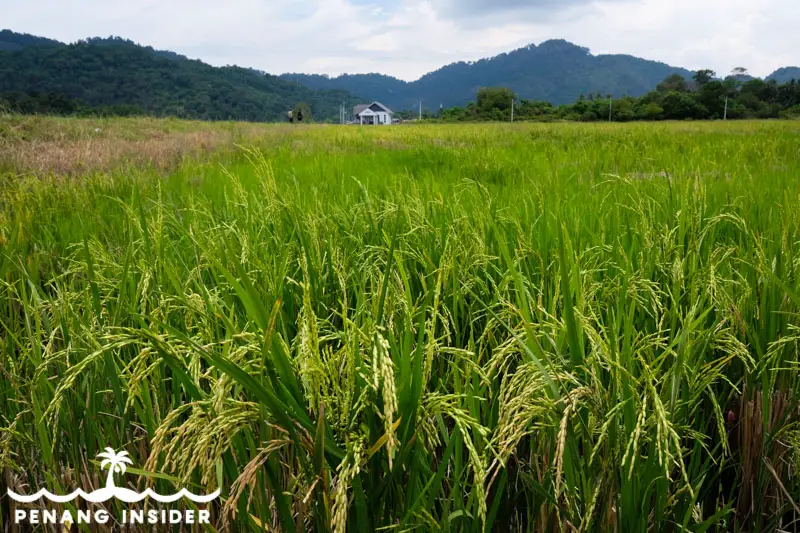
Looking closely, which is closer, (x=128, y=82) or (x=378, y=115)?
(x=128, y=82)

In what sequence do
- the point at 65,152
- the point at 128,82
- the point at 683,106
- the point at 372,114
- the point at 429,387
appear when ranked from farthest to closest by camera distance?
the point at 372,114 → the point at 128,82 → the point at 683,106 → the point at 65,152 → the point at 429,387

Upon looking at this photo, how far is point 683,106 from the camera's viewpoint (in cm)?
5334

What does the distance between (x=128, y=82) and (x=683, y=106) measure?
6794cm

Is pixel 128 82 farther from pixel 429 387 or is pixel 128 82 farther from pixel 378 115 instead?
pixel 429 387

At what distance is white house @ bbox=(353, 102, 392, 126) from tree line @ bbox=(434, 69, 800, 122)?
3028 centimetres

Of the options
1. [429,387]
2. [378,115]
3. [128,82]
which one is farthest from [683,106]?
[128,82]

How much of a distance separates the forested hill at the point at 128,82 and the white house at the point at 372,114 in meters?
14.5

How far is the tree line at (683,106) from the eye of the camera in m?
51.9

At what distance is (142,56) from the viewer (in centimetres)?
8069

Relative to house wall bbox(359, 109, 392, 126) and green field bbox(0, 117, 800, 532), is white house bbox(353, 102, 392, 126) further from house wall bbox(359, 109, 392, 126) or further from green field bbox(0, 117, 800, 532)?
green field bbox(0, 117, 800, 532)

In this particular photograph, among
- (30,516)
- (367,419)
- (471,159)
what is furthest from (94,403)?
(471,159)

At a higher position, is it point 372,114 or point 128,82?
point 128,82

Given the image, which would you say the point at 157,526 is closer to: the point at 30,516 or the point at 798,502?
the point at 30,516

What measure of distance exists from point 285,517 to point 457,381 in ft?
1.36
